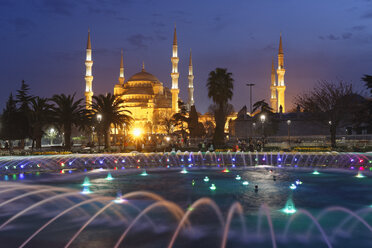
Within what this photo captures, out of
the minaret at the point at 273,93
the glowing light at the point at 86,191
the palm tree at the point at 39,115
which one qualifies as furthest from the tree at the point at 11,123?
the minaret at the point at 273,93

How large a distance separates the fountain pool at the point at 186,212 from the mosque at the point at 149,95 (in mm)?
67747

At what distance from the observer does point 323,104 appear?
39.4 m

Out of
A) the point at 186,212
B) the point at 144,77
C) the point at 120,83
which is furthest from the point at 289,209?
the point at 120,83

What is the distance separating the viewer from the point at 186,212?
29.8 ft

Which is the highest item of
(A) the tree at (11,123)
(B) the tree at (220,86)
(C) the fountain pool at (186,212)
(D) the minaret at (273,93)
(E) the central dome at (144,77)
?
(E) the central dome at (144,77)

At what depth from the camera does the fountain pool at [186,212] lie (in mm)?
6977

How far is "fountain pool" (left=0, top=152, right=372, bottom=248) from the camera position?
22.9 feet

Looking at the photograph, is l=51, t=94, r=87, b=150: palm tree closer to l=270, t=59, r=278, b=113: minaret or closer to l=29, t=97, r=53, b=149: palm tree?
l=29, t=97, r=53, b=149: palm tree

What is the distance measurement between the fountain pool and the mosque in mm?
67747

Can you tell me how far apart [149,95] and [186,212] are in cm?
8952

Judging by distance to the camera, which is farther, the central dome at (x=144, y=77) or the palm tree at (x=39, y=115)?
the central dome at (x=144, y=77)

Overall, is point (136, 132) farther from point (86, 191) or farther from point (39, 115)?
point (86, 191)

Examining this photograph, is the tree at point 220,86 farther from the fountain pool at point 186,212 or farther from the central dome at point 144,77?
the central dome at point 144,77

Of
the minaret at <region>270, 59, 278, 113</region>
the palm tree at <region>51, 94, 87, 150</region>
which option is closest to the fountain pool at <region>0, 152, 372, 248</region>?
the palm tree at <region>51, 94, 87, 150</region>
